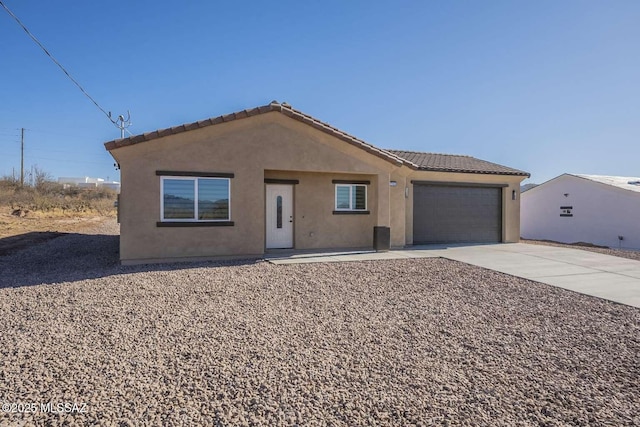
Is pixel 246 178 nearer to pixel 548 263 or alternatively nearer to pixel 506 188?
pixel 548 263

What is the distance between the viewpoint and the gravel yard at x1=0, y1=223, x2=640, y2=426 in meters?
3.26

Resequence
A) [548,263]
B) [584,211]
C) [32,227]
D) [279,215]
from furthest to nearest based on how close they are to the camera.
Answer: [584,211] → [32,227] → [279,215] → [548,263]

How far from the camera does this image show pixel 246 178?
1133cm

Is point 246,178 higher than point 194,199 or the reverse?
higher

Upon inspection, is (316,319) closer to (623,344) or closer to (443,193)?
(623,344)

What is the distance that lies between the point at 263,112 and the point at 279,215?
12.0ft

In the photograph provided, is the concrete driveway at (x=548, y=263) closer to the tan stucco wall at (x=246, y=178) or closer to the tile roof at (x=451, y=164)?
the tan stucco wall at (x=246, y=178)

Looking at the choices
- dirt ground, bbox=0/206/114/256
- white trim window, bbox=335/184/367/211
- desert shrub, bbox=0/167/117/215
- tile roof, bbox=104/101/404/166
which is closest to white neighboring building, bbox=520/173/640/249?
tile roof, bbox=104/101/404/166

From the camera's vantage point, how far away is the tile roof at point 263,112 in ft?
33.0

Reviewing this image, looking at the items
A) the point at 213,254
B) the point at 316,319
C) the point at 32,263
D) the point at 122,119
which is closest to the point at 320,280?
the point at 316,319

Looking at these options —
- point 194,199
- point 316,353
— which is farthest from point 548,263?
point 194,199

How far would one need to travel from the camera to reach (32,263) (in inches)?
424

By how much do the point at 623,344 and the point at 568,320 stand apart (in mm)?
983

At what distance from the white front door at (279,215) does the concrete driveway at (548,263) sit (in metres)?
1.36
